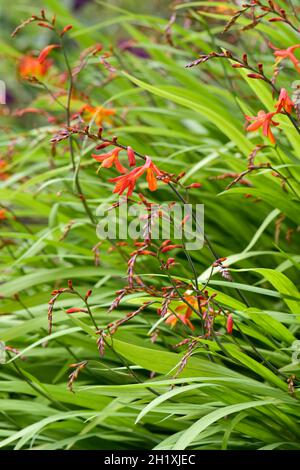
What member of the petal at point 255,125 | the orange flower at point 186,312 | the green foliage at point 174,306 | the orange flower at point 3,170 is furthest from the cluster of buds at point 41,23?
the orange flower at point 3,170

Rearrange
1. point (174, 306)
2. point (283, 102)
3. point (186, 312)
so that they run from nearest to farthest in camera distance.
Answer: point (283, 102), point (186, 312), point (174, 306)

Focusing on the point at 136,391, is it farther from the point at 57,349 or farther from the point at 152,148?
the point at 152,148

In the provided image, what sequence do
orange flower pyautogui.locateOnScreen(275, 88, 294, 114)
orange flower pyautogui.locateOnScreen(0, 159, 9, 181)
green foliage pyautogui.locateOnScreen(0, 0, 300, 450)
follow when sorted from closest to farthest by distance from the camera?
orange flower pyautogui.locateOnScreen(275, 88, 294, 114), green foliage pyautogui.locateOnScreen(0, 0, 300, 450), orange flower pyautogui.locateOnScreen(0, 159, 9, 181)

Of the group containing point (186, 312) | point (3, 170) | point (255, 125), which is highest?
point (3, 170)

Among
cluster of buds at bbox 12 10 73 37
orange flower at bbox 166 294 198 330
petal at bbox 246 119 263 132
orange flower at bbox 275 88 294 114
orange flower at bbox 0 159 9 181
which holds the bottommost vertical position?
orange flower at bbox 166 294 198 330

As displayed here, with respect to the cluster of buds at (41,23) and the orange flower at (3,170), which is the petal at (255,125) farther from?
the orange flower at (3,170)

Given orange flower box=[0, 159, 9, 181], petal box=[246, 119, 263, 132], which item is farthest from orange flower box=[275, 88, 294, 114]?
orange flower box=[0, 159, 9, 181]

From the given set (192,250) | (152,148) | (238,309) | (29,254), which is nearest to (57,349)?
(29,254)

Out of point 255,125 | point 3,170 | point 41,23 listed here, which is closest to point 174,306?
point 255,125

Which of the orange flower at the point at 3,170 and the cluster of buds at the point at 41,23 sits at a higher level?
the orange flower at the point at 3,170

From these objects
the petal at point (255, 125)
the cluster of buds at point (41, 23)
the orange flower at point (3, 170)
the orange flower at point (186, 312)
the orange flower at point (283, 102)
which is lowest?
the orange flower at point (186, 312)

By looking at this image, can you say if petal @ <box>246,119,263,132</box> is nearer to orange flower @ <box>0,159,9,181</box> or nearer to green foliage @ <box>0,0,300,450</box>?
green foliage @ <box>0,0,300,450</box>

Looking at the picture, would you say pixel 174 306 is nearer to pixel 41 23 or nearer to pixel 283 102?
pixel 283 102

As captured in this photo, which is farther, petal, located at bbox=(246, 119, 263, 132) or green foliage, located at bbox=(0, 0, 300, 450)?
green foliage, located at bbox=(0, 0, 300, 450)
